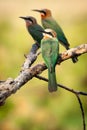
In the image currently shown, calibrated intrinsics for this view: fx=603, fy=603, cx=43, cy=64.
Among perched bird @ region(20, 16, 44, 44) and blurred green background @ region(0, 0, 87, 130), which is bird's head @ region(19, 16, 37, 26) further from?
blurred green background @ region(0, 0, 87, 130)

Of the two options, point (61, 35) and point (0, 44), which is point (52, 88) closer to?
point (61, 35)

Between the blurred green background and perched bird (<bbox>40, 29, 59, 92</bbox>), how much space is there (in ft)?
9.65

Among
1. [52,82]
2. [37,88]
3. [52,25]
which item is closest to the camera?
[52,82]

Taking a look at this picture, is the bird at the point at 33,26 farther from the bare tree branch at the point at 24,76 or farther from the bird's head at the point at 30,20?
the bare tree branch at the point at 24,76

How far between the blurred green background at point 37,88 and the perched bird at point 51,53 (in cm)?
294

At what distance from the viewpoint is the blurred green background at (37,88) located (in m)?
4.91

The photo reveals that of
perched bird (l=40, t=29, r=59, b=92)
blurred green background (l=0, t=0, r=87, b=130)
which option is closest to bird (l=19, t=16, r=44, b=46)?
perched bird (l=40, t=29, r=59, b=92)

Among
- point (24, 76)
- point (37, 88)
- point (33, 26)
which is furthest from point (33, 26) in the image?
point (37, 88)

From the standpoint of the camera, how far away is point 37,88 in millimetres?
5293

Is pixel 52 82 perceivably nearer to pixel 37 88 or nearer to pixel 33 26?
pixel 33 26

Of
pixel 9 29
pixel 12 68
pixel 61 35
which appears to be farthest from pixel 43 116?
pixel 61 35

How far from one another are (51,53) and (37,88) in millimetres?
3806

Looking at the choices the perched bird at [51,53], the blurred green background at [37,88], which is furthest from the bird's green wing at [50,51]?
the blurred green background at [37,88]

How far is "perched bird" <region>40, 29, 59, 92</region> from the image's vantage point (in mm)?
1459
